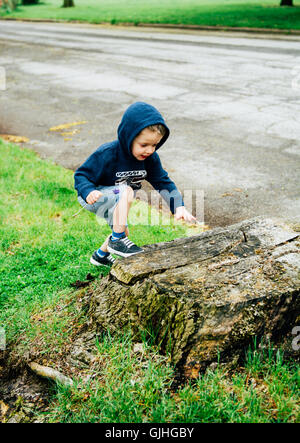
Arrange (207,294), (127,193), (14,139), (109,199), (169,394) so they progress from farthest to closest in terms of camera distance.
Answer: (14,139)
(109,199)
(127,193)
(207,294)
(169,394)

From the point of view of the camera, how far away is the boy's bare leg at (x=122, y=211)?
280 centimetres

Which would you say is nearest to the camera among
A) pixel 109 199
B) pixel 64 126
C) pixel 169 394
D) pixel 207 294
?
pixel 169 394

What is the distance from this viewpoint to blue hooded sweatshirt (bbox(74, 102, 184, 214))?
8.61 feet

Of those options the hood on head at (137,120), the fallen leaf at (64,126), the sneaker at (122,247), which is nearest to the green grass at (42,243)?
the sneaker at (122,247)

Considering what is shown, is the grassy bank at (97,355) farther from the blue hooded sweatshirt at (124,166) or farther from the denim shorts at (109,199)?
the blue hooded sweatshirt at (124,166)

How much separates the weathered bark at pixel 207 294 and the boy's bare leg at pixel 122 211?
381 millimetres

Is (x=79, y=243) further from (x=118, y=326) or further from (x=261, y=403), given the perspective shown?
(x=261, y=403)

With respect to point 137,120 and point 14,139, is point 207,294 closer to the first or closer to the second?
point 137,120

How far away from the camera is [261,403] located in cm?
182

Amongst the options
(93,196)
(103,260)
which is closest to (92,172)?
(93,196)

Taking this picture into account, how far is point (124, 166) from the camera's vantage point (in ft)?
9.45

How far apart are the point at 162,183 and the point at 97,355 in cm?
136

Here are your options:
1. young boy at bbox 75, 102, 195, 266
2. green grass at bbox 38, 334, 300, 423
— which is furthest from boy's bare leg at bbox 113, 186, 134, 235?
green grass at bbox 38, 334, 300, 423

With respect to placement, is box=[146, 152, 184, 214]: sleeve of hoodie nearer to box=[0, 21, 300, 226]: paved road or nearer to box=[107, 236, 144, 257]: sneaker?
box=[107, 236, 144, 257]: sneaker
